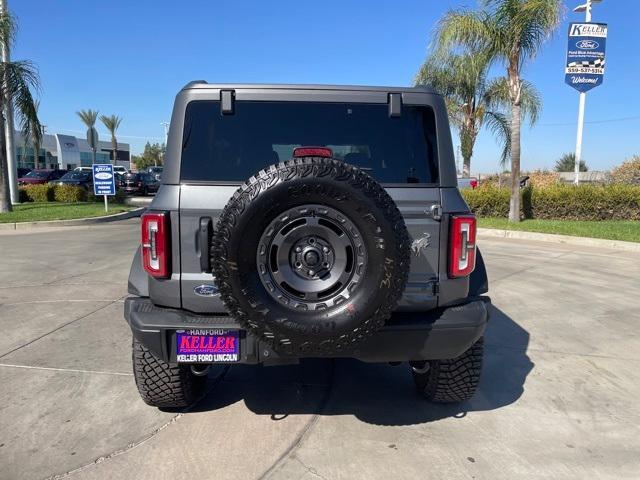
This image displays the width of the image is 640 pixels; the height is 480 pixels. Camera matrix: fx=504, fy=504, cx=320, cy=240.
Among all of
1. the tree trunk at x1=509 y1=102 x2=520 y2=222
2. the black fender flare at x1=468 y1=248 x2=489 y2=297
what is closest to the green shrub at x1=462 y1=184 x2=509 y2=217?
the tree trunk at x1=509 y1=102 x2=520 y2=222

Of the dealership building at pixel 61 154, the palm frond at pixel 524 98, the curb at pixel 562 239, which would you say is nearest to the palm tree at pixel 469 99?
the palm frond at pixel 524 98

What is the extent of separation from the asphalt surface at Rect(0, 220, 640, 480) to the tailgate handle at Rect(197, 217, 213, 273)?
1122 millimetres

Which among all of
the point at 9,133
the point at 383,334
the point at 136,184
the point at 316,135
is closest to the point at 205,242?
the point at 316,135

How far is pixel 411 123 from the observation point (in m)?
3.21

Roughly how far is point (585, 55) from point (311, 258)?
17535 mm

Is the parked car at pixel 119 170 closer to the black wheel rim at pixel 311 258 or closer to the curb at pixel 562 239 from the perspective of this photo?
the curb at pixel 562 239

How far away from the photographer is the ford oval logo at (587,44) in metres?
16.3

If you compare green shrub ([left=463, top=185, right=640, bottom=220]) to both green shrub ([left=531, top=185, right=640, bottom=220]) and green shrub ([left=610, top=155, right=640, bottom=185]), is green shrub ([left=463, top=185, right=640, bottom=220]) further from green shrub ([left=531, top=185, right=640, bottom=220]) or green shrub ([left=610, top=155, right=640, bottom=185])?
green shrub ([left=610, top=155, right=640, bottom=185])

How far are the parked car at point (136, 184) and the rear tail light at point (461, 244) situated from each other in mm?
29983

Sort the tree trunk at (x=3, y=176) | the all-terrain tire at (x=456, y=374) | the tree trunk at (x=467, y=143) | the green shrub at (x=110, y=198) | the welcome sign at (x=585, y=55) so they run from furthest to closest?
1. the tree trunk at (x=467, y=143)
2. the green shrub at (x=110, y=198)
3. the welcome sign at (x=585, y=55)
4. the tree trunk at (x=3, y=176)
5. the all-terrain tire at (x=456, y=374)

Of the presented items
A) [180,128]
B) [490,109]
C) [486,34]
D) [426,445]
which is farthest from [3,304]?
[490,109]

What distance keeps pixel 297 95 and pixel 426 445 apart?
2304 millimetres

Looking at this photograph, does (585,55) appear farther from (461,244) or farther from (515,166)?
(461,244)

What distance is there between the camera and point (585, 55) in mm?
16531
